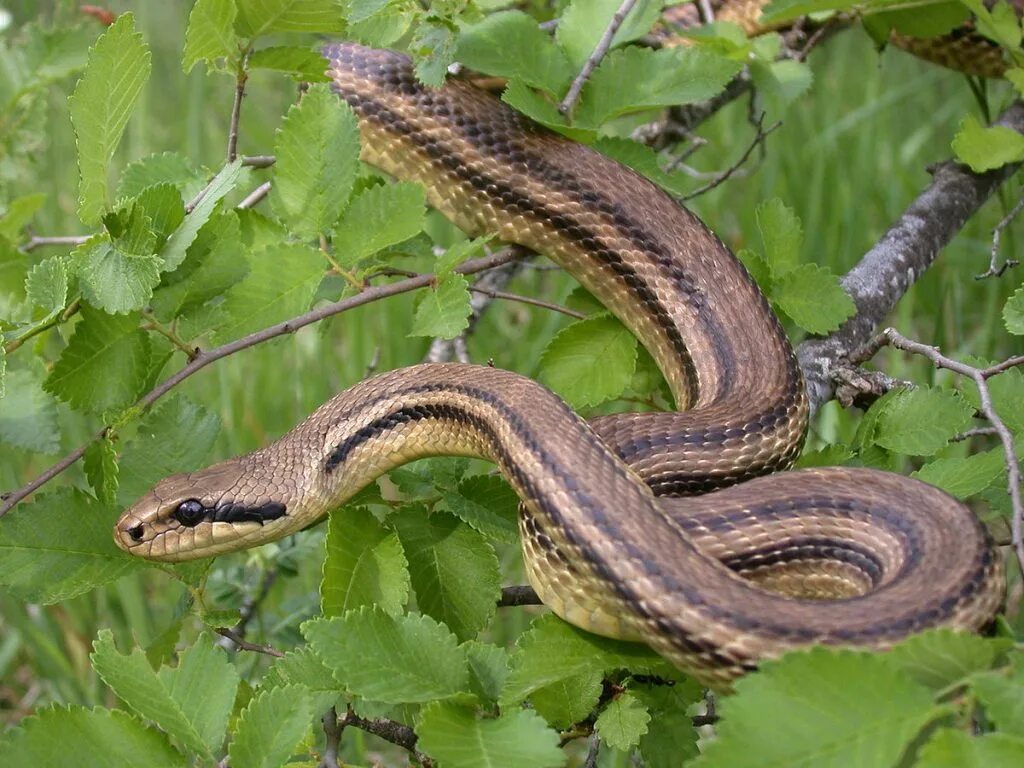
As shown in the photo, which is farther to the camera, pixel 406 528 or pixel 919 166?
pixel 919 166

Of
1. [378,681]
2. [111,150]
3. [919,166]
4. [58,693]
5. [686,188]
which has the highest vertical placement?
[111,150]

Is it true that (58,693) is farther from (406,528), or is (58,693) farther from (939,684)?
(939,684)

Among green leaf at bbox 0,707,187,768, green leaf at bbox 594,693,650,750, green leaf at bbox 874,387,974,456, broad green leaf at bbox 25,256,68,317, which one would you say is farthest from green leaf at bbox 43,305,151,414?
green leaf at bbox 874,387,974,456

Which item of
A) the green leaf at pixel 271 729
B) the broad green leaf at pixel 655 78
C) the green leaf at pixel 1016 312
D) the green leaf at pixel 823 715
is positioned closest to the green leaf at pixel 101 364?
the green leaf at pixel 271 729

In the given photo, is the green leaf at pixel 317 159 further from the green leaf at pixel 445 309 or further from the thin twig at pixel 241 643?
the thin twig at pixel 241 643

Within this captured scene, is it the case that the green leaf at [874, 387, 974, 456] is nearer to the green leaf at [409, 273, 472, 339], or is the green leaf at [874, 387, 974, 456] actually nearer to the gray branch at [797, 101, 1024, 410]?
the gray branch at [797, 101, 1024, 410]

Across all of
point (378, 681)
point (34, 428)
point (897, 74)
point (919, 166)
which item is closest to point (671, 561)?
point (378, 681)
